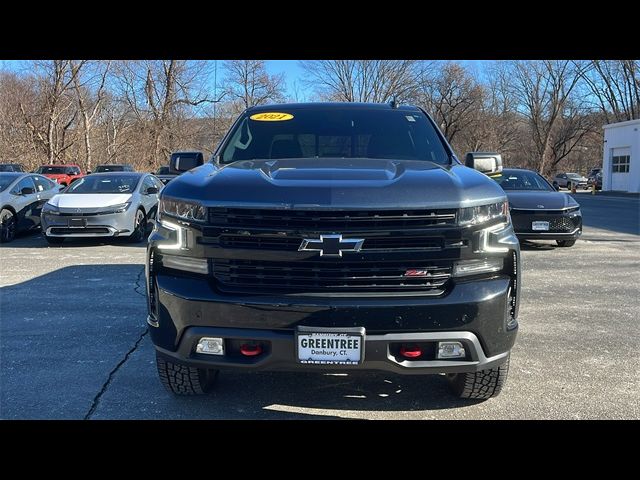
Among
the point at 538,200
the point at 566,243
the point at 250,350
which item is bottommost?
the point at 566,243

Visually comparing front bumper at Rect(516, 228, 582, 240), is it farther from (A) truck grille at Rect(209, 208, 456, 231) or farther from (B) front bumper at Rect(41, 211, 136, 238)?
(A) truck grille at Rect(209, 208, 456, 231)

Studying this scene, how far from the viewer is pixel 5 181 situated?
11969 millimetres

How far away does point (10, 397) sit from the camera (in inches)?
144

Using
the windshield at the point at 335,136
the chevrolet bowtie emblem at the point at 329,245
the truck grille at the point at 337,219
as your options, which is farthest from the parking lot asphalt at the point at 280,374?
the windshield at the point at 335,136

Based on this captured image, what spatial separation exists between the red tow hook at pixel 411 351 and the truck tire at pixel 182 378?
4.26 feet

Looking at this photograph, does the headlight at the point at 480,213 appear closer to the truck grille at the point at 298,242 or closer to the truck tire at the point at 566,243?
the truck grille at the point at 298,242

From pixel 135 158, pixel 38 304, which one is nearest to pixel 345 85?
pixel 135 158

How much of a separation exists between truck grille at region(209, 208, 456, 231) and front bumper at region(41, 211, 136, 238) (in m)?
8.54

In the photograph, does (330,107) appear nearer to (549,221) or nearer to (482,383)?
(482,383)

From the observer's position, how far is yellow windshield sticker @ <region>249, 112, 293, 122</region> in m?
4.57

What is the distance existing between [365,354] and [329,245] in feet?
1.97

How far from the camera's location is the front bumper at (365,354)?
2.88 meters

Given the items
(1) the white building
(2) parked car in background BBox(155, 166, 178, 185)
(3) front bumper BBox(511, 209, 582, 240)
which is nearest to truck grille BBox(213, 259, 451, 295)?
(2) parked car in background BBox(155, 166, 178, 185)

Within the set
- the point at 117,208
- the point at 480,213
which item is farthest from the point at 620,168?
the point at 480,213
